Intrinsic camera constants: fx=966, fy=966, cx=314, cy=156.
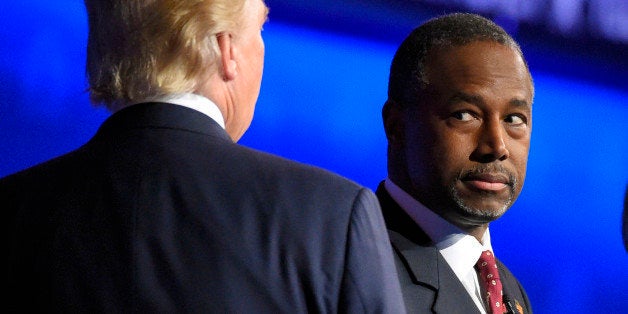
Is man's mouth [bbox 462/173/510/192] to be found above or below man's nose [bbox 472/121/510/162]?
below

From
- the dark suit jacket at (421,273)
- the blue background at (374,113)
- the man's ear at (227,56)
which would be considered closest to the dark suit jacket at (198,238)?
the man's ear at (227,56)

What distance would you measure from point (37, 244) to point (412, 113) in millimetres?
816

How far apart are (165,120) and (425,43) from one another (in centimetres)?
75

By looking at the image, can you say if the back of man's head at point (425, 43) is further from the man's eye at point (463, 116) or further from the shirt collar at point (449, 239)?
the shirt collar at point (449, 239)

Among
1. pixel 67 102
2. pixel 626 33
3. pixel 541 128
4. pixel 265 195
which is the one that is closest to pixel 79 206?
pixel 265 195

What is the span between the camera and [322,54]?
2.64 m

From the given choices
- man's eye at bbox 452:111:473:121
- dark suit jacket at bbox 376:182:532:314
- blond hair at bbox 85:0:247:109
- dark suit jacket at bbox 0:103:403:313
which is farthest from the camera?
man's eye at bbox 452:111:473:121

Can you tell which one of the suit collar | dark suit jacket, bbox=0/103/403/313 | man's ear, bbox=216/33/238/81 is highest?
man's ear, bbox=216/33/238/81

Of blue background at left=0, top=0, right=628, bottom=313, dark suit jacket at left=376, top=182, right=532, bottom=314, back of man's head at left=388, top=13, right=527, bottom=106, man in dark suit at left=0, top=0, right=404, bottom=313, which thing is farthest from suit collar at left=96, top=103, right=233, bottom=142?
blue background at left=0, top=0, right=628, bottom=313

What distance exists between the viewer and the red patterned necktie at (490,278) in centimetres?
168

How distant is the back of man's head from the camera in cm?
174

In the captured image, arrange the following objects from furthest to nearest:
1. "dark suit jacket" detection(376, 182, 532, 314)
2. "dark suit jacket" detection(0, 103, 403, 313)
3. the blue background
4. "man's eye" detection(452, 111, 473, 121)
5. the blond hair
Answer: the blue background
"man's eye" detection(452, 111, 473, 121)
"dark suit jacket" detection(376, 182, 532, 314)
the blond hair
"dark suit jacket" detection(0, 103, 403, 313)

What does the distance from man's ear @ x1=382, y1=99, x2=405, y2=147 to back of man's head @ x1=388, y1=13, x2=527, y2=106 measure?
13 millimetres

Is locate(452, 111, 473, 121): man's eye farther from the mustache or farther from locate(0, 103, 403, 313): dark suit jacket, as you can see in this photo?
locate(0, 103, 403, 313): dark suit jacket
